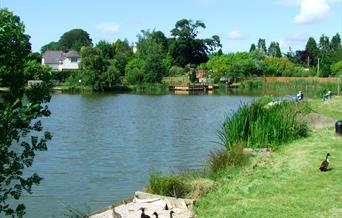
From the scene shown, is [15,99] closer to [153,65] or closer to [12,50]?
[12,50]

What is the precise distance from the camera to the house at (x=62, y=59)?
363ft

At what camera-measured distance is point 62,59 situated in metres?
112

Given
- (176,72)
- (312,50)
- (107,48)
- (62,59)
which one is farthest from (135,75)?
(312,50)

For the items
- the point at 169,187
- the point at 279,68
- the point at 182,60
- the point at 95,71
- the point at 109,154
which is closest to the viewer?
the point at 169,187

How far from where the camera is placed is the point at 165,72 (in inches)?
3391

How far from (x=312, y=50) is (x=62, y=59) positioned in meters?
54.6

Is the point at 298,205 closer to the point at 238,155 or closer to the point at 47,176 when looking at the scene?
the point at 238,155

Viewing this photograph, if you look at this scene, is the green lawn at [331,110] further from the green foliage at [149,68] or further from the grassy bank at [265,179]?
the green foliage at [149,68]

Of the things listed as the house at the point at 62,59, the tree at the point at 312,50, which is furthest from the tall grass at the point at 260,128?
the tree at the point at 312,50

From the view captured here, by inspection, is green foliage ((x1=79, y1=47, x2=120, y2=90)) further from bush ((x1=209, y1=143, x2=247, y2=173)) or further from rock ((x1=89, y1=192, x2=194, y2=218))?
rock ((x1=89, y1=192, x2=194, y2=218))

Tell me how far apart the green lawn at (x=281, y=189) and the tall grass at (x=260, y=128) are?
146 centimetres

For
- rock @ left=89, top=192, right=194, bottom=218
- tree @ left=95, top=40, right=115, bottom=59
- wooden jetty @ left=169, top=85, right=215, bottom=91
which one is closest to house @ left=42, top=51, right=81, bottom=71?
tree @ left=95, top=40, right=115, bottom=59

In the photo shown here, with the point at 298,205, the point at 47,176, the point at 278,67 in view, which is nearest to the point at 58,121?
the point at 47,176

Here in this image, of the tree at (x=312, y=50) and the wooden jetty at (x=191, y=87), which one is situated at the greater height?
the tree at (x=312, y=50)
